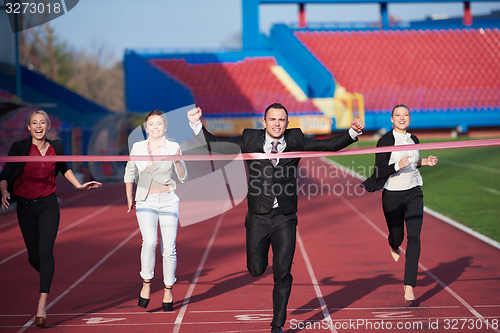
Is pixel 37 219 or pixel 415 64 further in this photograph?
pixel 415 64

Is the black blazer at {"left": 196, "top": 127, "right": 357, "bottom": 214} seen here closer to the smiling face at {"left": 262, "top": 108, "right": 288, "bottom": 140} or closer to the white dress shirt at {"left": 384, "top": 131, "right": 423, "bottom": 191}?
the smiling face at {"left": 262, "top": 108, "right": 288, "bottom": 140}

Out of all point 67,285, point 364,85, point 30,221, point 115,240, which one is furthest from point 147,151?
point 364,85

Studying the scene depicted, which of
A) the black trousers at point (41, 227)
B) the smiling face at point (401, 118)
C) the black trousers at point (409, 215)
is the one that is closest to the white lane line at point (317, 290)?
the black trousers at point (409, 215)

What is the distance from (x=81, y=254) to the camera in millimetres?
9156

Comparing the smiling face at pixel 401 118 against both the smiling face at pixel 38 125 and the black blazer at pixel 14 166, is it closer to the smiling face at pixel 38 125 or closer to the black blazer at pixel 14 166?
the smiling face at pixel 38 125

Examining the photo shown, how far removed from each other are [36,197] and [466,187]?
47.2 feet

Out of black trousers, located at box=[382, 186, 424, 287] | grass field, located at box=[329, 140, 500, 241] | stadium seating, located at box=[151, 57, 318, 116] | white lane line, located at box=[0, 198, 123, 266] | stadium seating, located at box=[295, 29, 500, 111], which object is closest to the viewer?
black trousers, located at box=[382, 186, 424, 287]

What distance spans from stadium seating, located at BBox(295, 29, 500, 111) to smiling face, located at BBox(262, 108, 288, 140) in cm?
3177

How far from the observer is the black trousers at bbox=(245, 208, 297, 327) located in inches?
198

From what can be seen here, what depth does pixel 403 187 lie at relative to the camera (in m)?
6.07

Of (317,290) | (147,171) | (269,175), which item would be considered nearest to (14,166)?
(147,171)

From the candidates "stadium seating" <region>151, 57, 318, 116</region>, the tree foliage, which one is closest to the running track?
"stadium seating" <region>151, 57, 318, 116</region>

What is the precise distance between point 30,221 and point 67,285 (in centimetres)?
188

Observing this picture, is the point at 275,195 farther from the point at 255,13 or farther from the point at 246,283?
the point at 255,13
